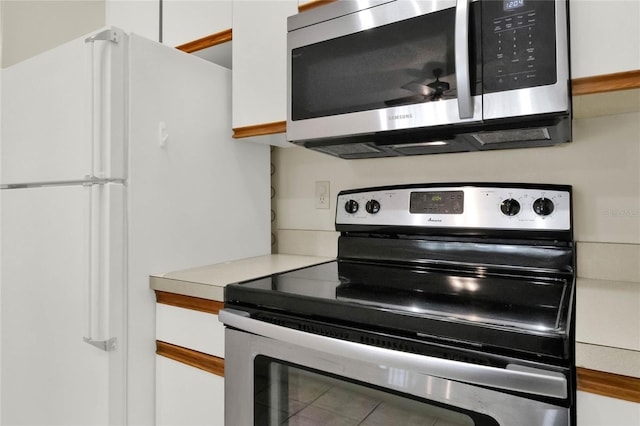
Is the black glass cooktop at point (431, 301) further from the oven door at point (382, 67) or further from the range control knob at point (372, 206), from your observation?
the oven door at point (382, 67)

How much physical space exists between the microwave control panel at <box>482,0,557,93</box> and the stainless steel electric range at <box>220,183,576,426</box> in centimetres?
36

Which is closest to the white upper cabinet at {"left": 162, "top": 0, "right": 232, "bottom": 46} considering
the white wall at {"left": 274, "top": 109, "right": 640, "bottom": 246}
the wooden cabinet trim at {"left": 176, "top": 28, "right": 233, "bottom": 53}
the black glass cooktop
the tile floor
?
the wooden cabinet trim at {"left": 176, "top": 28, "right": 233, "bottom": 53}

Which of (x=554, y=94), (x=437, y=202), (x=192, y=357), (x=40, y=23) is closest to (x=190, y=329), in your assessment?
(x=192, y=357)

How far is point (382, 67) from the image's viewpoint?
109cm

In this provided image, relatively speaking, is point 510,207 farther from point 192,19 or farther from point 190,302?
point 192,19

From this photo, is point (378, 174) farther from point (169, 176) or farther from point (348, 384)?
point (348, 384)

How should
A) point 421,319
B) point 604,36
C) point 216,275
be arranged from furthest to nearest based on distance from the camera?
point 216,275
point 604,36
point 421,319

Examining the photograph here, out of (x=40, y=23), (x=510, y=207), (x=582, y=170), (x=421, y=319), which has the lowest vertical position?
(x=421, y=319)

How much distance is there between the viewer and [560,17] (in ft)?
2.85

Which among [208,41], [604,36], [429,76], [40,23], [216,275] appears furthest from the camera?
[40,23]

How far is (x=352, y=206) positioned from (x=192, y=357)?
2.31ft

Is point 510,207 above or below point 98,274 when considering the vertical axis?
above

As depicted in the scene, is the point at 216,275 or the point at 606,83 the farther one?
the point at 216,275

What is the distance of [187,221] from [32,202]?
53 cm
